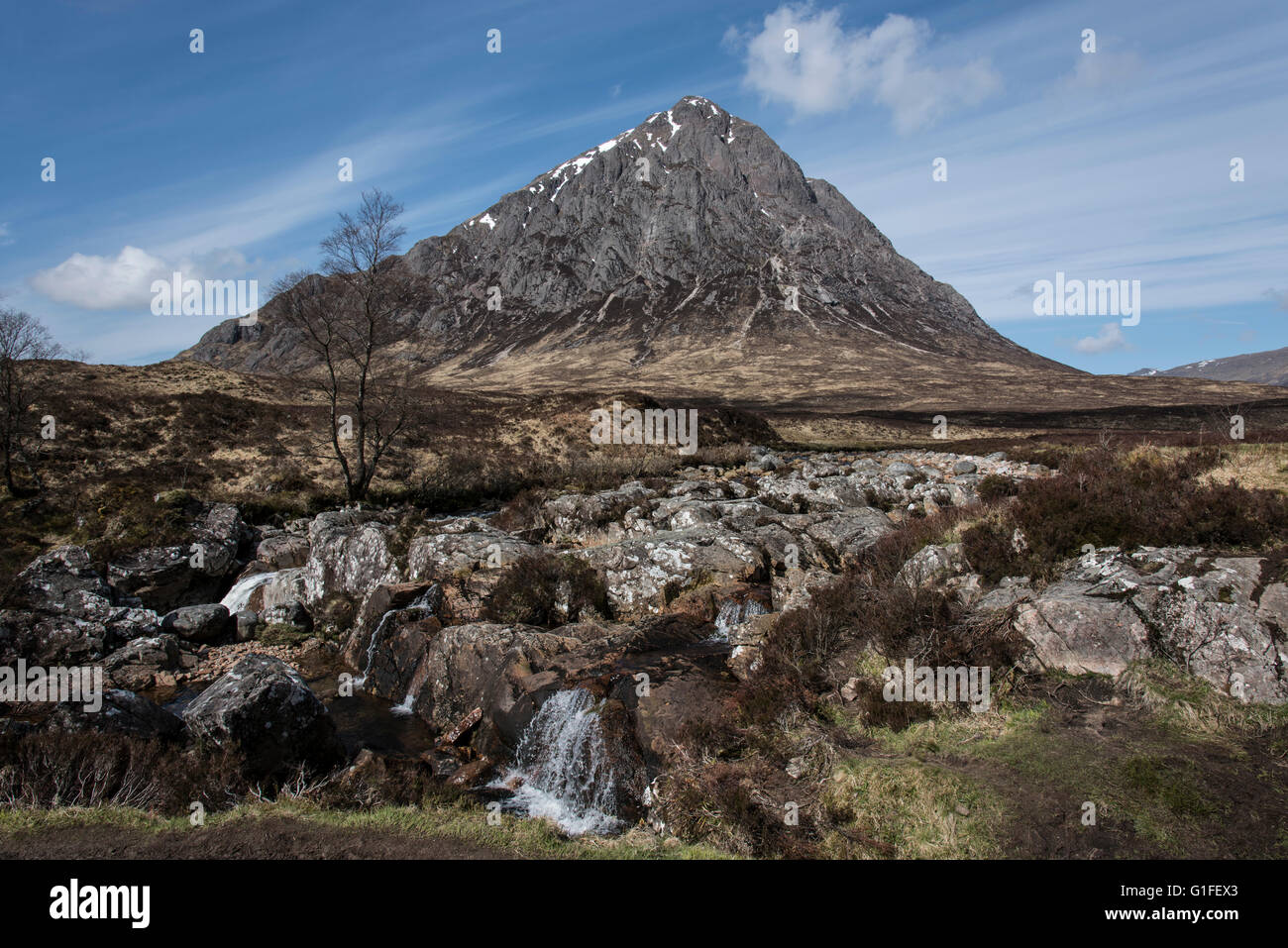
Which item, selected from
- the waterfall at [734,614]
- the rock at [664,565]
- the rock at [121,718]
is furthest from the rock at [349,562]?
the waterfall at [734,614]

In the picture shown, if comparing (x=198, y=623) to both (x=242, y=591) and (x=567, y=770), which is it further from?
(x=567, y=770)

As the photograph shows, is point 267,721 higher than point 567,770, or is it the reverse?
point 267,721

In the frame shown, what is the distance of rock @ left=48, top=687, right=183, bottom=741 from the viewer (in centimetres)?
909

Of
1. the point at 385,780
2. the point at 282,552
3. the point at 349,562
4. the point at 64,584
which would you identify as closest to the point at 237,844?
the point at 385,780

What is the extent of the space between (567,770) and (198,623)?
1386cm

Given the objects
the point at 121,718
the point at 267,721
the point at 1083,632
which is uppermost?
the point at 1083,632

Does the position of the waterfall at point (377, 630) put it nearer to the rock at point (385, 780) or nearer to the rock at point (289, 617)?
the rock at point (385, 780)

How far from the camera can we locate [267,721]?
10.0m

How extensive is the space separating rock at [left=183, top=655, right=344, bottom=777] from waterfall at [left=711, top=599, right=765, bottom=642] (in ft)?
26.2

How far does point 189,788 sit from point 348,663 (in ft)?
28.0

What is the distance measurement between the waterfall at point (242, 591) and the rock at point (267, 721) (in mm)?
10771

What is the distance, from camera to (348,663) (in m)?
16.3

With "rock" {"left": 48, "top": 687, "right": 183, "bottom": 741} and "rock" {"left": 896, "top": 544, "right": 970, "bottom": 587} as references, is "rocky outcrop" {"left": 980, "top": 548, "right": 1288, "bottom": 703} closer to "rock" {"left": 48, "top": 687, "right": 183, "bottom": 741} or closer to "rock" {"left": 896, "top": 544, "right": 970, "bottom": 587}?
"rock" {"left": 896, "top": 544, "right": 970, "bottom": 587}
